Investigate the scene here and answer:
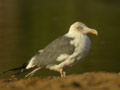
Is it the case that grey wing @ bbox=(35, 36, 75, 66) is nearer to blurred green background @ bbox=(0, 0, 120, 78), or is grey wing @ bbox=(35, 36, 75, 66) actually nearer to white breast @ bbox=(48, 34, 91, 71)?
white breast @ bbox=(48, 34, 91, 71)

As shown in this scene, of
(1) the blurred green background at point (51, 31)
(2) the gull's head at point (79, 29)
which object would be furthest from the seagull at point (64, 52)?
(1) the blurred green background at point (51, 31)

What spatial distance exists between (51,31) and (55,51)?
15998 millimetres

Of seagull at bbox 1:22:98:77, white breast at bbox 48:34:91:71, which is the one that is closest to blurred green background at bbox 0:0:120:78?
seagull at bbox 1:22:98:77

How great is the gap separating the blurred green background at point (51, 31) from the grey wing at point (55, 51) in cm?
461

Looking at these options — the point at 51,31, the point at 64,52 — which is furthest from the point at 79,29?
the point at 51,31

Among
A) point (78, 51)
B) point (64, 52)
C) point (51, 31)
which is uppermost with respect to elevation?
point (51, 31)

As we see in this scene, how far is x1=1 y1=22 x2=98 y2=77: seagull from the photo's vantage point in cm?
940

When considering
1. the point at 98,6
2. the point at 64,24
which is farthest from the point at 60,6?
the point at 64,24

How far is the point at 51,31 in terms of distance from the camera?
2553 centimetres

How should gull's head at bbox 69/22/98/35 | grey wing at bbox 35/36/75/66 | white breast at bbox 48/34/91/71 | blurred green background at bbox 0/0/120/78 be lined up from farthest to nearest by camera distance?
blurred green background at bbox 0/0/120/78
gull's head at bbox 69/22/98/35
grey wing at bbox 35/36/75/66
white breast at bbox 48/34/91/71

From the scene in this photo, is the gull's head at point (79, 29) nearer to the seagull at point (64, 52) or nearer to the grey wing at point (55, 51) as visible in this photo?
the seagull at point (64, 52)

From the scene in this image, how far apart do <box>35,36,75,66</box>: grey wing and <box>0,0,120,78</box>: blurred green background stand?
461 centimetres

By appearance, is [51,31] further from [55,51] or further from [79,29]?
[55,51]

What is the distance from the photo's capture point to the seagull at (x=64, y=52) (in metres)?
9.40
